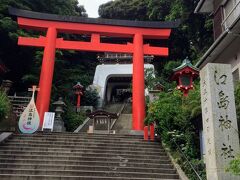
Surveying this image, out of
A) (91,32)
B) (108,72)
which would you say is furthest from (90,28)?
(108,72)

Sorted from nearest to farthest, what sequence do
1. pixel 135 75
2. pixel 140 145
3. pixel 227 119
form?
pixel 227 119, pixel 140 145, pixel 135 75

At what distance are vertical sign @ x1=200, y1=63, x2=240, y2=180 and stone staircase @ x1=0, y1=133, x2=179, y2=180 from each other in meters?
3.13

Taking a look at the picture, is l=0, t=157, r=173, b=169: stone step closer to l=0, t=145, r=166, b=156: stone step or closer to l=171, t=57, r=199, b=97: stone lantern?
l=0, t=145, r=166, b=156: stone step

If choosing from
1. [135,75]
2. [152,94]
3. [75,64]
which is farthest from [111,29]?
[75,64]

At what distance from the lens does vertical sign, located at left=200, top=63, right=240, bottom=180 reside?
6.61m

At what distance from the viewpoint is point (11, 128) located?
14953mm

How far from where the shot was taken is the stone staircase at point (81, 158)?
9.53 metres

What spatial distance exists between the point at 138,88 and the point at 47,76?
4921 mm

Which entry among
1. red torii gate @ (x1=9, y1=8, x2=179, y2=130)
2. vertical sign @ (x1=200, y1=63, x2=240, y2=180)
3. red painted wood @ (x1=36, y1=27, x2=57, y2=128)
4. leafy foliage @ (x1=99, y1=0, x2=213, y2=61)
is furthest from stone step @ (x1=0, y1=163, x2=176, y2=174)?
leafy foliage @ (x1=99, y1=0, x2=213, y2=61)

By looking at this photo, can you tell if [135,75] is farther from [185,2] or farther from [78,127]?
[185,2]

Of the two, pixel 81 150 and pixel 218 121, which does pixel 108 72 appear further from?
pixel 218 121

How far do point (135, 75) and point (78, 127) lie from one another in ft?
19.4

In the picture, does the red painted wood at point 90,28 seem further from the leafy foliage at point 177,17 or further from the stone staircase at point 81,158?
the stone staircase at point 81,158

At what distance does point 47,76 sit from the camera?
1645cm
